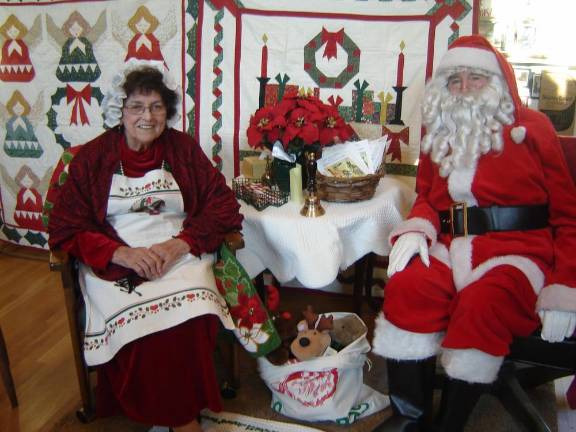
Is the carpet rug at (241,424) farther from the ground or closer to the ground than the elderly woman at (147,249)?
closer to the ground

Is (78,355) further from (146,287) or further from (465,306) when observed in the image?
(465,306)

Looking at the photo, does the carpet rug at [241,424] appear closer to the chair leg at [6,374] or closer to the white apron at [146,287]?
the white apron at [146,287]

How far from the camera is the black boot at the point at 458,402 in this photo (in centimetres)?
165

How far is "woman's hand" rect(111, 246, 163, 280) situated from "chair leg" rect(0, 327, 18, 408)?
64cm

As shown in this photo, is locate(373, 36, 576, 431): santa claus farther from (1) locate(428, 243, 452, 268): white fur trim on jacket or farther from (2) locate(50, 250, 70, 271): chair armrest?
(2) locate(50, 250, 70, 271): chair armrest

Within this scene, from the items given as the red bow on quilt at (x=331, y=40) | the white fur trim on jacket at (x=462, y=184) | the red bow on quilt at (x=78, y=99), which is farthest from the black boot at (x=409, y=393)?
the red bow on quilt at (x=78, y=99)

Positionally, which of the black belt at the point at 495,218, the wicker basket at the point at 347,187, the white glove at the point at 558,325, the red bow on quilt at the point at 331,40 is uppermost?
the red bow on quilt at the point at 331,40

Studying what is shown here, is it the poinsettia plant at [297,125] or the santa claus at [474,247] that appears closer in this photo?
the santa claus at [474,247]

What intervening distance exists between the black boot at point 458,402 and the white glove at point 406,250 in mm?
398

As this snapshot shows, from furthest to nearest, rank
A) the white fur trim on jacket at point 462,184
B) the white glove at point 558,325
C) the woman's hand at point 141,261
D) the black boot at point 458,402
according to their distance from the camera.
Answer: the white fur trim on jacket at point 462,184 < the woman's hand at point 141,261 < the black boot at point 458,402 < the white glove at point 558,325

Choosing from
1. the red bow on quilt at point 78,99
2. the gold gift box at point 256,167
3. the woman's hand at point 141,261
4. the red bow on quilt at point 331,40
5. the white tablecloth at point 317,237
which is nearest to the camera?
the woman's hand at point 141,261

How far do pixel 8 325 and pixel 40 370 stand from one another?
49 centimetres

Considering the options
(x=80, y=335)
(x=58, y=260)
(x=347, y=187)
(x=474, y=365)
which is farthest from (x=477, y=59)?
(x=80, y=335)

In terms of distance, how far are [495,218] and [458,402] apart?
2.09 ft
